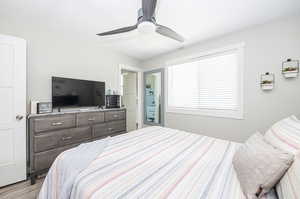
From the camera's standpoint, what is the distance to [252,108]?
2219mm

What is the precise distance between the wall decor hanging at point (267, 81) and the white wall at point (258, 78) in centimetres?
6

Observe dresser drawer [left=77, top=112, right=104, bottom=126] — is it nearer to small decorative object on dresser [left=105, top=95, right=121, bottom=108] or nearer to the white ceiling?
small decorative object on dresser [left=105, top=95, right=121, bottom=108]

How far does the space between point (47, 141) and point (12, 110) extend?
24.5 inches

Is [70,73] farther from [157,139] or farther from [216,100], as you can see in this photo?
[216,100]

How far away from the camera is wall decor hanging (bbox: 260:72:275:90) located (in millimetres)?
2025

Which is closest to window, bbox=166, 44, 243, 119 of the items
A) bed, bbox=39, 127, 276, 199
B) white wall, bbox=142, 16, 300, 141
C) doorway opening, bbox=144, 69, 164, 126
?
white wall, bbox=142, 16, 300, 141

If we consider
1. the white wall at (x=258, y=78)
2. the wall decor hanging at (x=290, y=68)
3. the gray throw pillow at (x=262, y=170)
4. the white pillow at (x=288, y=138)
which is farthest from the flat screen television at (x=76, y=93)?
the wall decor hanging at (x=290, y=68)

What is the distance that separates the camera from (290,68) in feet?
6.15

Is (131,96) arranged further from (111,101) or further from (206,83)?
(206,83)

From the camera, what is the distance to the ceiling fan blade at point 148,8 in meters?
1.25

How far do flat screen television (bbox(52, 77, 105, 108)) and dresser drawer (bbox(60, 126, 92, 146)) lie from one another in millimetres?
513

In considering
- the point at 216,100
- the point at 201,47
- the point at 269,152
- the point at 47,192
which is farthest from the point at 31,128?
the point at 201,47

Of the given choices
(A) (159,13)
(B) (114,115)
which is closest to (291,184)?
(A) (159,13)

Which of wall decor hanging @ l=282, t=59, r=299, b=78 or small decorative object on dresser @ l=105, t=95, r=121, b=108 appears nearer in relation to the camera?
wall decor hanging @ l=282, t=59, r=299, b=78
